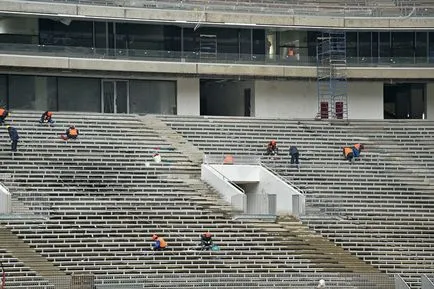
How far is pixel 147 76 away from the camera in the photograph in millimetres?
61031

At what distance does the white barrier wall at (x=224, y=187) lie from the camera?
1971 inches

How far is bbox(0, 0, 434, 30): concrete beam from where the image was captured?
190 ft

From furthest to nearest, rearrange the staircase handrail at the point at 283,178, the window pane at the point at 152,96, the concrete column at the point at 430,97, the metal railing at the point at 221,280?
the concrete column at the point at 430,97
the window pane at the point at 152,96
the staircase handrail at the point at 283,178
the metal railing at the point at 221,280

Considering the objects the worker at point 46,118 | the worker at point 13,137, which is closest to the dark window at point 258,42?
the worker at point 46,118

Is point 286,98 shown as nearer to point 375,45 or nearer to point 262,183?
point 375,45

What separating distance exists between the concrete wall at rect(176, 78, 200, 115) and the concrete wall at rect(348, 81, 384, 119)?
8046 mm

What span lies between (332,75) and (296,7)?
13.6ft

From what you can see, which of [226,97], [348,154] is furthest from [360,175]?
[226,97]

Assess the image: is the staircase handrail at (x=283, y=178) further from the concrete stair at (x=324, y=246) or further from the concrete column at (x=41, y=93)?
the concrete column at (x=41, y=93)

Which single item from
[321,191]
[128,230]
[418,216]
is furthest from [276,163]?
[128,230]

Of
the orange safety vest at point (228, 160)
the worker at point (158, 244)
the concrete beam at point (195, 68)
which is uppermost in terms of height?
the concrete beam at point (195, 68)

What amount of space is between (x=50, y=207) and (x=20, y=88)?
1320 centimetres

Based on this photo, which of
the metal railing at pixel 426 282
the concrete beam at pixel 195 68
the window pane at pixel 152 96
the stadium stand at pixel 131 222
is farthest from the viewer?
the window pane at pixel 152 96

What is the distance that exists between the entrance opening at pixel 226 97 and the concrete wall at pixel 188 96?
1.71 m
